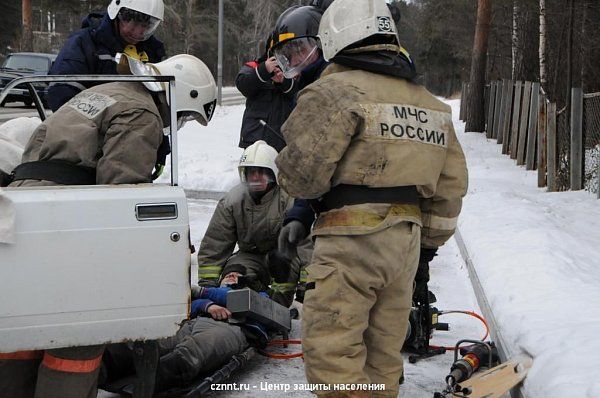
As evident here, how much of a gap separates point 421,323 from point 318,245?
159 centimetres

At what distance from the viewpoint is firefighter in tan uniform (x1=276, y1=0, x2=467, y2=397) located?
3.19m

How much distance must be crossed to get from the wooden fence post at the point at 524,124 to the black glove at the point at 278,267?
10.2 metres

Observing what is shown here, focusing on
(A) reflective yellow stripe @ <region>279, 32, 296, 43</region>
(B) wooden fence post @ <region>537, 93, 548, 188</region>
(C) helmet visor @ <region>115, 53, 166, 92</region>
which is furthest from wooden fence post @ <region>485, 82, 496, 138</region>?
(C) helmet visor @ <region>115, 53, 166, 92</region>

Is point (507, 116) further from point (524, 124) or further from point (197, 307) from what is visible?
point (197, 307)

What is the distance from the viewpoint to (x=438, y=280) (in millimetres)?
6930

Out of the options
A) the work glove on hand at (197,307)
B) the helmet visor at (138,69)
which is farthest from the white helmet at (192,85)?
the work glove on hand at (197,307)

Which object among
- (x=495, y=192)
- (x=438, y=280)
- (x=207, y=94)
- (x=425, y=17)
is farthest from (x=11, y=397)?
(x=425, y=17)

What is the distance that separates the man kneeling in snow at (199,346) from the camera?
3865 mm

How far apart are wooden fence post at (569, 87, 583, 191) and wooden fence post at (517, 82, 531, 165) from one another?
3902 millimetres

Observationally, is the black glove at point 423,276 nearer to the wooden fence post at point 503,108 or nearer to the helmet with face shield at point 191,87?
the helmet with face shield at point 191,87

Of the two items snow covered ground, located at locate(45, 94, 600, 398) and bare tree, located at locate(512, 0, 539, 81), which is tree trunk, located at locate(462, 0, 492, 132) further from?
snow covered ground, located at locate(45, 94, 600, 398)

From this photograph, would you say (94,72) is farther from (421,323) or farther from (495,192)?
(495,192)

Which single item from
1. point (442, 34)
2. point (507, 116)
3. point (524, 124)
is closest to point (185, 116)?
point (524, 124)

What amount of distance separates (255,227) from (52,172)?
230 cm
